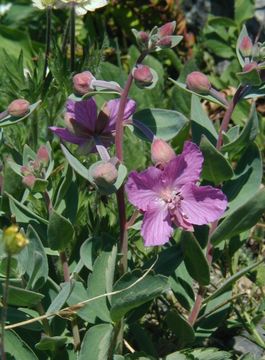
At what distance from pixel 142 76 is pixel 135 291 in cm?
39

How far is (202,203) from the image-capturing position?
1.43 m

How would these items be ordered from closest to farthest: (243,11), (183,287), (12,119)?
(12,119) → (183,287) → (243,11)

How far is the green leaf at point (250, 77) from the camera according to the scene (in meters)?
1.43

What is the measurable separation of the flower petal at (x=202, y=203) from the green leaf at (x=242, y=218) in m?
0.06

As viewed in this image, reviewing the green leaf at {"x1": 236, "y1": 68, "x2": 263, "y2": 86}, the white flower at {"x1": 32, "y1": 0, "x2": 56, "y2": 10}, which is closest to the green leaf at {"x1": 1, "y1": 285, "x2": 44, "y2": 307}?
the green leaf at {"x1": 236, "y1": 68, "x2": 263, "y2": 86}

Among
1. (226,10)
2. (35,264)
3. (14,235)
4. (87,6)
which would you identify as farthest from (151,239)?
(226,10)

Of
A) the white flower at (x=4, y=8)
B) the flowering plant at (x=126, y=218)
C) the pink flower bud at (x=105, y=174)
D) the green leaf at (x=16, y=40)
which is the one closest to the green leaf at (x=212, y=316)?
the flowering plant at (x=126, y=218)

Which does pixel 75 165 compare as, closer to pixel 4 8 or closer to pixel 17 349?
pixel 17 349

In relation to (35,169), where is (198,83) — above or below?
above

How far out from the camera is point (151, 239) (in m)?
1.39

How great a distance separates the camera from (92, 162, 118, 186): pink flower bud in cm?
134

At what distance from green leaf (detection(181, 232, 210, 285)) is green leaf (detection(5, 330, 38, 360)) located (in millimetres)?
356

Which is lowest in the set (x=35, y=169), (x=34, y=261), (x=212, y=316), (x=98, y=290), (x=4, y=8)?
(x=212, y=316)

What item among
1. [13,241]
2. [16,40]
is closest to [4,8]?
[16,40]
